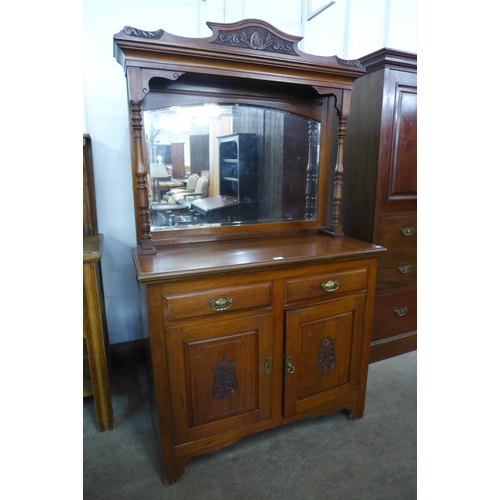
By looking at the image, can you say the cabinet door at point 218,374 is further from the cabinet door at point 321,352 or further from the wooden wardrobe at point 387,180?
the wooden wardrobe at point 387,180

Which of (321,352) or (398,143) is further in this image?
(398,143)

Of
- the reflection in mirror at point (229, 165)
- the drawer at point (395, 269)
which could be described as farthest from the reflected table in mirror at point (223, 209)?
the drawer at point (395, 269)

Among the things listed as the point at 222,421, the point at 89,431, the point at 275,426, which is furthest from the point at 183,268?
the point at 89,431

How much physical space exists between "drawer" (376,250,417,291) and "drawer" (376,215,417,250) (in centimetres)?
5

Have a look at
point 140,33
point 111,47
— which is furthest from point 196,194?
point 111,47

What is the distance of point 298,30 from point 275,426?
218 cm

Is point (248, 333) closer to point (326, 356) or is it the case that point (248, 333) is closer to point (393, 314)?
point (326, 356)

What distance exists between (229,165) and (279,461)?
1.36 metres

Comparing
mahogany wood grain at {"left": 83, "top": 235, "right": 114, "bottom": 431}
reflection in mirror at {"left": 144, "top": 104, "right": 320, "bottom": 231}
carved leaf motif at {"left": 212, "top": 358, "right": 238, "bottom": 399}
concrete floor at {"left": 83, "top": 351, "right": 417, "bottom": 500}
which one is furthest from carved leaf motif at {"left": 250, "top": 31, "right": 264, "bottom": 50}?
concrete floor at {"left": 83, "top": 351, "right": 417, "bottom": 500}

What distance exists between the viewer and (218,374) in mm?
1411
